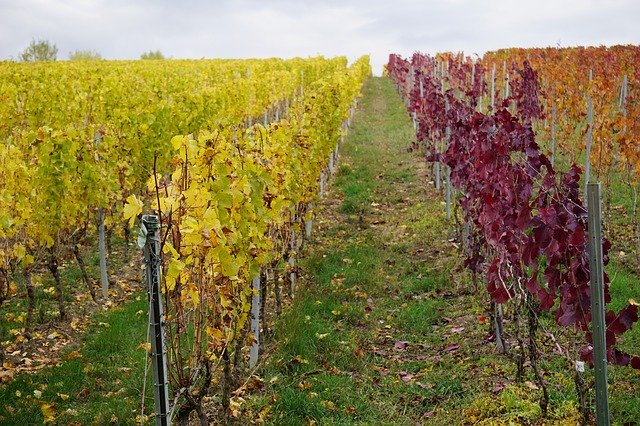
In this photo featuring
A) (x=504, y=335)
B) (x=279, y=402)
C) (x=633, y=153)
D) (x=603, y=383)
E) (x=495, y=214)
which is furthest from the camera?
(x=633, y=153)

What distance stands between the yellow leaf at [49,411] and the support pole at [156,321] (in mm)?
1818

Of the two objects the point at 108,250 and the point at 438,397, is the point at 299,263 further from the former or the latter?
the point at 438,397

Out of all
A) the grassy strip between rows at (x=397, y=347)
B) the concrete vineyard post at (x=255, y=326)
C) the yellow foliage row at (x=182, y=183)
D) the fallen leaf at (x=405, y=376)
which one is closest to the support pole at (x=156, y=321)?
the yellow foliage row at (x=182, y=183)

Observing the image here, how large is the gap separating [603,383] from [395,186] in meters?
9.88

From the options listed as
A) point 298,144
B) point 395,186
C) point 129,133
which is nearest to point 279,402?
point 298,144

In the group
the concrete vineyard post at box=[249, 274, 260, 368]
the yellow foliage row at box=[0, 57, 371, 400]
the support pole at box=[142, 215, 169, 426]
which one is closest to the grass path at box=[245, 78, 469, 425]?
the concrete vineyard post at box=[249, 274, 260, 368]

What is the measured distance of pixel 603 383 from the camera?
3.54 meters

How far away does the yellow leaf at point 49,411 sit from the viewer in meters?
5.14

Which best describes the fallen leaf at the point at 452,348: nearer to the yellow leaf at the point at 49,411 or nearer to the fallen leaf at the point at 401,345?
the fallen leaf at the point at 401,345

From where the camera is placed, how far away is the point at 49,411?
528 cm

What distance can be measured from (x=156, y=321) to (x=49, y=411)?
2148mm

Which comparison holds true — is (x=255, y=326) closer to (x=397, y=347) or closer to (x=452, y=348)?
(x=397, y=347)

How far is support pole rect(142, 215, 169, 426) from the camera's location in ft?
12.3

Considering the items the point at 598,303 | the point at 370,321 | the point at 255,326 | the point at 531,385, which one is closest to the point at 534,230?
the point at 598,303
